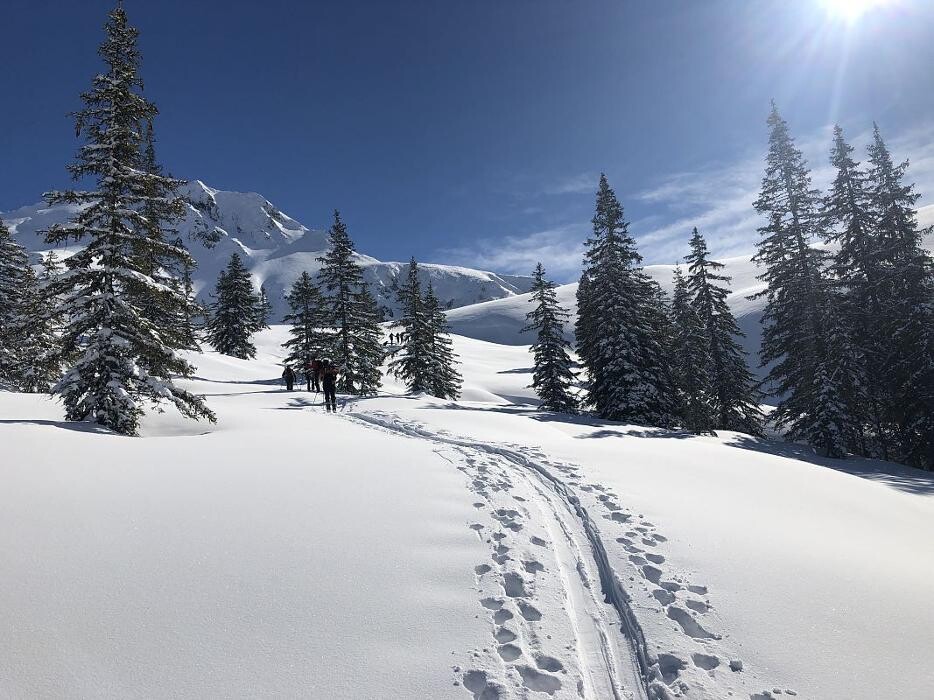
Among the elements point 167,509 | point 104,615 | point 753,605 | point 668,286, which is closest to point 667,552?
point 753,605

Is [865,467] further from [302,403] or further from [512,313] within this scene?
[512,313]

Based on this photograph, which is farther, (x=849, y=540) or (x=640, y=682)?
(x=849, y=540)

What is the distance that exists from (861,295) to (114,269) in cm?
3054

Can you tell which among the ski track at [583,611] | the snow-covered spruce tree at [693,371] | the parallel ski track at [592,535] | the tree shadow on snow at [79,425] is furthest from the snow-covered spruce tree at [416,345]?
the ski track at [583,611]

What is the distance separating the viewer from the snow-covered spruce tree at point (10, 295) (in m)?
23.5

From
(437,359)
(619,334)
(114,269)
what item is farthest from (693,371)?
(114,269)

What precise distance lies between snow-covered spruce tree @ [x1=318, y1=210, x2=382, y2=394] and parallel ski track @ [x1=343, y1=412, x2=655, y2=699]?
1559 centimetres

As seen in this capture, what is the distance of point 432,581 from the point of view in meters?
4.66

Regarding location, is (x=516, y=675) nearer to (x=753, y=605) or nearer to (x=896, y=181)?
(x=753, y=605)

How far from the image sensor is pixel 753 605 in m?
4.46

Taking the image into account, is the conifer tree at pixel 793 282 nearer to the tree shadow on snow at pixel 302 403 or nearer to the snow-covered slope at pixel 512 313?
the tree shadow on snow at pixel 302 403

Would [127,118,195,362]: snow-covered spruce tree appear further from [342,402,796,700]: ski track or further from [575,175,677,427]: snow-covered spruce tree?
[575,175,677,427]: snow-covered spruce tree

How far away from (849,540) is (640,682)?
16.4 feet

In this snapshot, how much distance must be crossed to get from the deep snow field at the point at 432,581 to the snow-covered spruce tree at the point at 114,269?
306 cm
